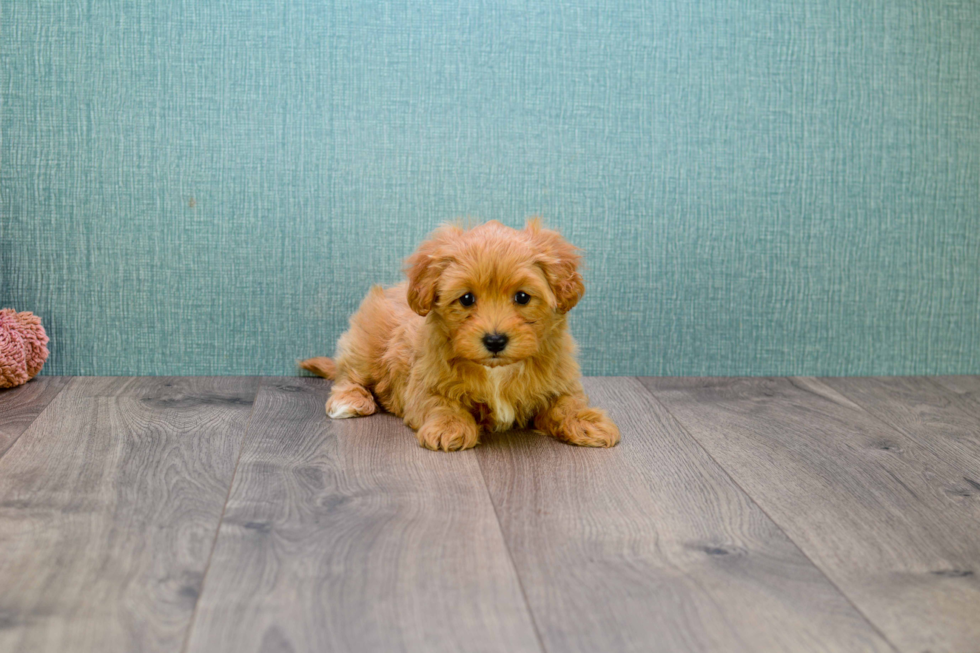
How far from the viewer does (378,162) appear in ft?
8.93

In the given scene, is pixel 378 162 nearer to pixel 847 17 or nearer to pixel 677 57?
pixel 677 57

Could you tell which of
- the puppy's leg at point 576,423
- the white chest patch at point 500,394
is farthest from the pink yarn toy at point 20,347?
the puppy's leg at point 576,423

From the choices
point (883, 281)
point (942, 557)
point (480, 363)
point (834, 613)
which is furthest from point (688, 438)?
point (883, 281)

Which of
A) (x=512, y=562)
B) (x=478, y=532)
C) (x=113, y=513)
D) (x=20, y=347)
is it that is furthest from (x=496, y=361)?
(x=20, y=347)

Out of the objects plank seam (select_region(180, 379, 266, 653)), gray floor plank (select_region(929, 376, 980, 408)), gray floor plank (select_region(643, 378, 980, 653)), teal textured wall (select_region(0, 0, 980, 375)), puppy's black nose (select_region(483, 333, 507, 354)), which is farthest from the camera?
gray floor plank (select_region(929, 376, 980, 408))

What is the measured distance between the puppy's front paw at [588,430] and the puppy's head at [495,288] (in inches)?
8.2

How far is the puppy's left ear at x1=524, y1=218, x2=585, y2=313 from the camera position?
2068 mm

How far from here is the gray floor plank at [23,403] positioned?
2164mm

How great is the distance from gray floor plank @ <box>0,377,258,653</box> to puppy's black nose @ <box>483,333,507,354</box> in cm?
61

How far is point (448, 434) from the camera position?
6.94 feet

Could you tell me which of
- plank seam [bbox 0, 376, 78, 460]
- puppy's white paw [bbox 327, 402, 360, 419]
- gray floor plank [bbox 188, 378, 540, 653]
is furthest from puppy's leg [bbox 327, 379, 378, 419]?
plank seam [bbox 0, 376, 78, 460]

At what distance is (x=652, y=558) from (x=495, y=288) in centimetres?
73

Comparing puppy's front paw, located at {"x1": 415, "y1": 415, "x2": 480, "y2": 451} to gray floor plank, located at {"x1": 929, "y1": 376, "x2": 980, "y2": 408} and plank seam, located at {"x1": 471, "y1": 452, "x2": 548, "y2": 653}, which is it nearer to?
plank seam, located at {"x1": 471, "y1": 452, "x2": 548, "y2": 653}

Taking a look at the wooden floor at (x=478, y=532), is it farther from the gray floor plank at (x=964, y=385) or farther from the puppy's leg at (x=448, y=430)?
the gray floor plank at (x=964, y=385)
